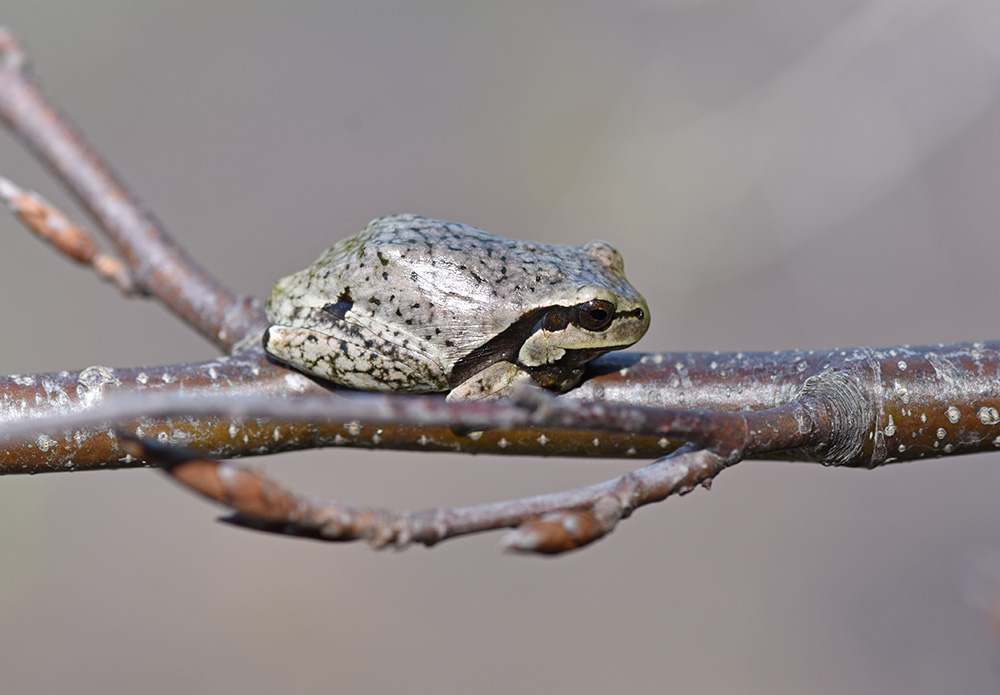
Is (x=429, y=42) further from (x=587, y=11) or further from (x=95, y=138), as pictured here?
(x=95, y=138)

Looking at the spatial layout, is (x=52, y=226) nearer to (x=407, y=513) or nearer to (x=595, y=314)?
(x=595, y=314)

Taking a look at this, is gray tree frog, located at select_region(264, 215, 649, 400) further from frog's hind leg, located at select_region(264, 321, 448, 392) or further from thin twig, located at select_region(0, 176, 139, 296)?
thin twig, located at select_region(0, 176, 139, 296)

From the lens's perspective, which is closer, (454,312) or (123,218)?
(454,312)

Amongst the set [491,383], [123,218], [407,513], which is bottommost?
[407,513]

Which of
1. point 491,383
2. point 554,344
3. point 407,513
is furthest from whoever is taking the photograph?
point 491,383

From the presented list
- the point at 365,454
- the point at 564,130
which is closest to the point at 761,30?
the point at 564,130

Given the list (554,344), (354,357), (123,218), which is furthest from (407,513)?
(123,218)

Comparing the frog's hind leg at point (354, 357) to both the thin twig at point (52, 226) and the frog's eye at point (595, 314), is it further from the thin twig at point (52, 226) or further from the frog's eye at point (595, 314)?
the thin twig at point (52, 226)
